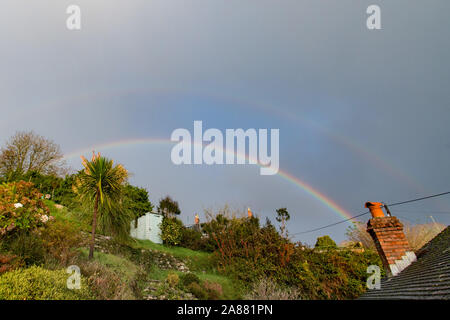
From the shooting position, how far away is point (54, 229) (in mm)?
7344

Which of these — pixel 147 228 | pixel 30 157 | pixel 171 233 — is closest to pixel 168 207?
pixel 147 228

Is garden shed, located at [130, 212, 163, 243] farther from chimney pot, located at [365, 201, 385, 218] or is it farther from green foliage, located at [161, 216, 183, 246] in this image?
chimney pot, located at [365, 201, 385, 218]

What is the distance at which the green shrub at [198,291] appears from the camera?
5.01m

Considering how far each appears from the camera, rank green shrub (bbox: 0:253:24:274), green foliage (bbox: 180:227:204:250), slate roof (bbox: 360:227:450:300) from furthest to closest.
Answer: green foliage (bbox: 180:227:204:250)
green shrub (bbox: 0:253:24:274)
slate roof (bbox: 360:227:450:300)

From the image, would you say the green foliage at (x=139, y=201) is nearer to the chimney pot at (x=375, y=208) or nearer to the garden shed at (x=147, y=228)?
the garden shed at (x=147, y=228)

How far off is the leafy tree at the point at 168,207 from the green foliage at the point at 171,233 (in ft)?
13.3

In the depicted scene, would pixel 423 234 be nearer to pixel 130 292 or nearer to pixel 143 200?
pixel 130 292

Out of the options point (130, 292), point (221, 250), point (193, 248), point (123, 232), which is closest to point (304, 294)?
point (221, 250)

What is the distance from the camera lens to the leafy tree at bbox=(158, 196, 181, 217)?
2247 cm

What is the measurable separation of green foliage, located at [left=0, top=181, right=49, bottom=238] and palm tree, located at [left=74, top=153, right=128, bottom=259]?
1.20m

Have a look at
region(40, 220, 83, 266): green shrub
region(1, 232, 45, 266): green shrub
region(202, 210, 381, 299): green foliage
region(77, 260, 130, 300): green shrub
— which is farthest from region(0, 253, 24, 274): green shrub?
region(202, 210, 381, 299): green foliage

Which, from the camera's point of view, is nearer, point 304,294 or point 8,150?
point 304,294

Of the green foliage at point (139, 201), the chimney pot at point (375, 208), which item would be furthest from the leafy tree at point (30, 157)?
the chimney pot at point (375, 208)
